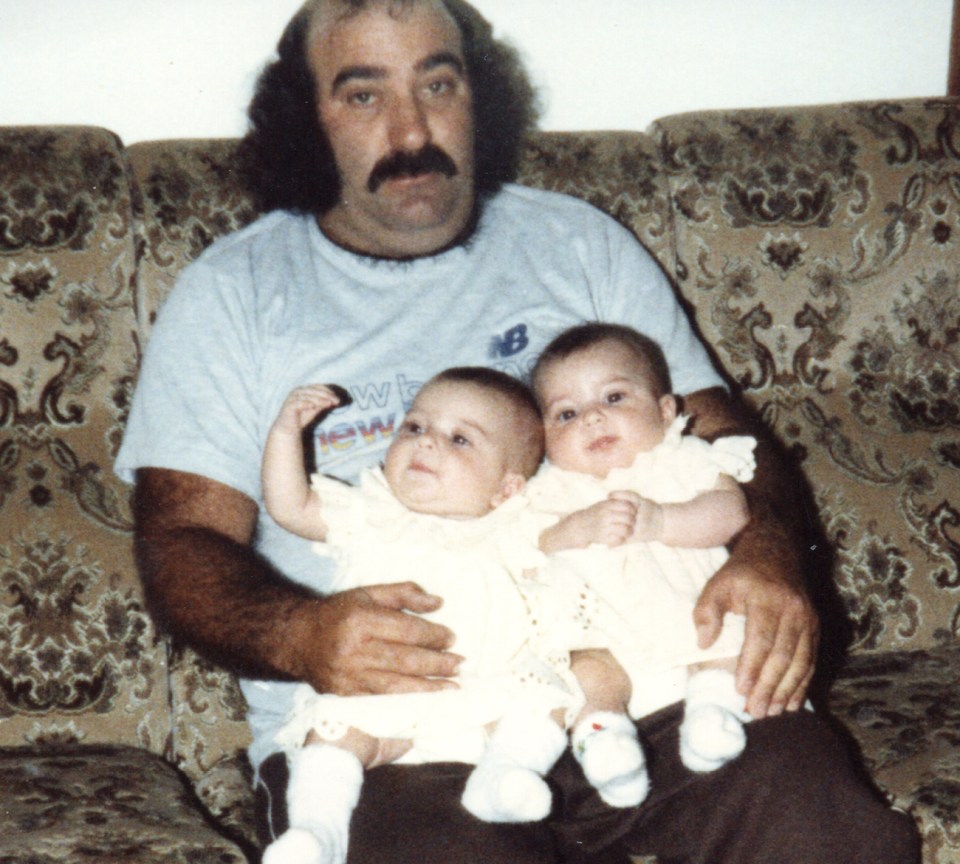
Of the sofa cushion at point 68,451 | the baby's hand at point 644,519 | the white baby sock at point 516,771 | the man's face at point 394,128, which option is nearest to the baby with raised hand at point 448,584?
the white baby sock at point 516,771

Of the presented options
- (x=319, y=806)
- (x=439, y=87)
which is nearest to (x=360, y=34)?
(x=439, y=87)

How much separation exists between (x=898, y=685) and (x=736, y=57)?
1.33m

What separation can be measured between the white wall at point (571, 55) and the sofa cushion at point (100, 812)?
1.18 m

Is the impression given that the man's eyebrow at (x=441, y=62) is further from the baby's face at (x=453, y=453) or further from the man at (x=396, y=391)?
the baby's face at (x=453, y=453)

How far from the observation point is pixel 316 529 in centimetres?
153

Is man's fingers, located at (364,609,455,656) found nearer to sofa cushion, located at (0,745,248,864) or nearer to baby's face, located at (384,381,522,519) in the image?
baby's face, located at (384,381,522,519)

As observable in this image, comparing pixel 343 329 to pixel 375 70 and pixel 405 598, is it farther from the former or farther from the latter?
pixel 405 598

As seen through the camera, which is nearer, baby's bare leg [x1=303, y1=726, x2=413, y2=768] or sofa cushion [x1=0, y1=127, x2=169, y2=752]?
baby's bare leg [x1=303, y1=726, x2=413, y2=768]

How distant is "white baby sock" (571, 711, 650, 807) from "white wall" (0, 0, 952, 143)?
145 centimetres

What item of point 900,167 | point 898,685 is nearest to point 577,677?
point 898,685

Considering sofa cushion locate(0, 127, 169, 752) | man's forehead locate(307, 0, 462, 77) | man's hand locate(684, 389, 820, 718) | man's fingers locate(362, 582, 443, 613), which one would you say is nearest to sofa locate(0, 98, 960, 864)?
sofa cushion locate(0, 127, 169, 752)

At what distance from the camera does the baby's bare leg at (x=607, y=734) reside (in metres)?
1.27

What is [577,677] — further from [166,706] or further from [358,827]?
[166,706]

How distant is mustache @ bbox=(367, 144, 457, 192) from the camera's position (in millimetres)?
1802
